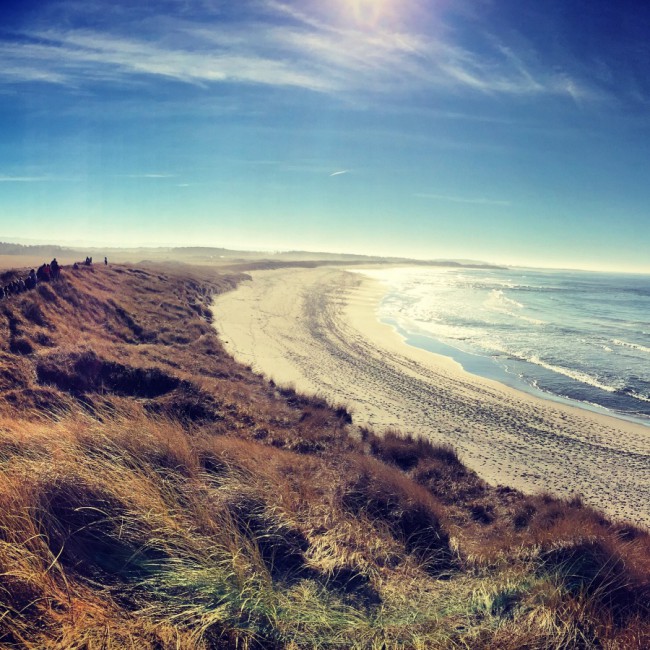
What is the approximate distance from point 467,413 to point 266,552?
1354 centimetres

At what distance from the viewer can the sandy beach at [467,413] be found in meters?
11.7

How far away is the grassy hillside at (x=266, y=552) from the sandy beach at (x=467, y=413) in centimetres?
303

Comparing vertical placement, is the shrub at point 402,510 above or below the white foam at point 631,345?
below

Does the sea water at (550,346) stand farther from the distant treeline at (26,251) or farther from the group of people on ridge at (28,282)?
the distant treeline at (26,251)

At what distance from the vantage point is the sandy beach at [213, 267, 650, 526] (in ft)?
38.3

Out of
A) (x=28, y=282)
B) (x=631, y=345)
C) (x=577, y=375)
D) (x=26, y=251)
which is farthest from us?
(x=26, y=251)

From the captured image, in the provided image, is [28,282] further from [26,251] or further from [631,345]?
[26,251]

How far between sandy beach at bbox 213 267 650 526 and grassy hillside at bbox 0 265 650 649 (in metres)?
3.03

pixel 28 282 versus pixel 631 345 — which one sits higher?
pixel 28 282

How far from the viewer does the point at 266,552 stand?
480cm

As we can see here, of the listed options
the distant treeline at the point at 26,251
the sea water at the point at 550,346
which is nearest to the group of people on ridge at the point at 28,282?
the sea water at the point at 550,346

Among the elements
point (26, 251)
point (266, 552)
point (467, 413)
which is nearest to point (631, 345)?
point (467, 413)

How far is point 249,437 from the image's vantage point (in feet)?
30.7

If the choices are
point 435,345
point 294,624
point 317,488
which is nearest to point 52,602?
point 294,624
